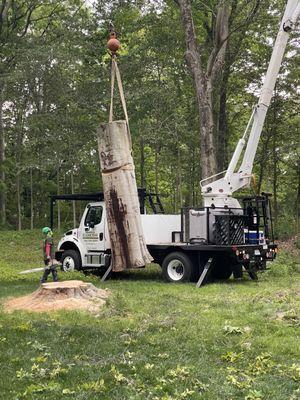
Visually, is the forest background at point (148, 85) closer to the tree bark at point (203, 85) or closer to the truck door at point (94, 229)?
the tree bark at point (203, 85)

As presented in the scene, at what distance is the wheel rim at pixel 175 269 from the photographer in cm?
1433

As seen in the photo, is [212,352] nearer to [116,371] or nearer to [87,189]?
[116,371]

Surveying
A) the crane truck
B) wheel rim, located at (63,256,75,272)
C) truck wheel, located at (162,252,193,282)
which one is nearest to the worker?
the crane truck

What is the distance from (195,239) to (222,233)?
0.81 metres

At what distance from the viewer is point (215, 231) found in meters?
13.7

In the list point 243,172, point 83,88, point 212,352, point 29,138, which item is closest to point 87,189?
point 29,138

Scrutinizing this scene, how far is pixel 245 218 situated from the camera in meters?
14.3

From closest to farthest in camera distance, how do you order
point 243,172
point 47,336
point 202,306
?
point 47,336
point 202,306
point 243,172

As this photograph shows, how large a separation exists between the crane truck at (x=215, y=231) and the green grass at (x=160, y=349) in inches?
109

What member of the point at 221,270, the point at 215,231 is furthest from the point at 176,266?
the point at 221,270

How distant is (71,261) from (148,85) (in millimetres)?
11494

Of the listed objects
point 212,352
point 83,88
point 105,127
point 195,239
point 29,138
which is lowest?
point 212,352

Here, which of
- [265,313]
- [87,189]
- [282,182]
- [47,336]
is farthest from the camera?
[87,189]

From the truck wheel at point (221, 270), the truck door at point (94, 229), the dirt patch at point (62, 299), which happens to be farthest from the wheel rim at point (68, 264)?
the dirt patch at point (62, 299)
